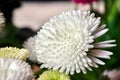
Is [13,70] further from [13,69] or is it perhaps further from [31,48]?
[31,48]

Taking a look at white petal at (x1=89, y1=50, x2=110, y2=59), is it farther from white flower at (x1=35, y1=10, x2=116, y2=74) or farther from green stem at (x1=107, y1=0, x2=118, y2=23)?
green stem at (x1=107, y1=0, x2=118, y2=23)

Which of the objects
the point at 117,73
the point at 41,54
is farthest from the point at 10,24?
A: the point at 41,54

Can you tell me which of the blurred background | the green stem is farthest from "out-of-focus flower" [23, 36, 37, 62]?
the green stem

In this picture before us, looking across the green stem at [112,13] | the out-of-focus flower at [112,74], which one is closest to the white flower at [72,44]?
the out-of-focus flower at [112,74]

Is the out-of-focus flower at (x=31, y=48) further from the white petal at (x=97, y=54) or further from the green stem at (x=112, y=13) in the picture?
the green stem at (x=112, y=13)

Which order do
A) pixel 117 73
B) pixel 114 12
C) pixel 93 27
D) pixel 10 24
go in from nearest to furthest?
pixel 93 27, pixel 117 73, pixel 114 12, pixel 10 24

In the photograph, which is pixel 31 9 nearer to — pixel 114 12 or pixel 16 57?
pixel 114 12

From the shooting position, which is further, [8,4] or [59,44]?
[8,4]

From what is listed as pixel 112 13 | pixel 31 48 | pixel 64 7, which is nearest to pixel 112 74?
pixel 31 48
